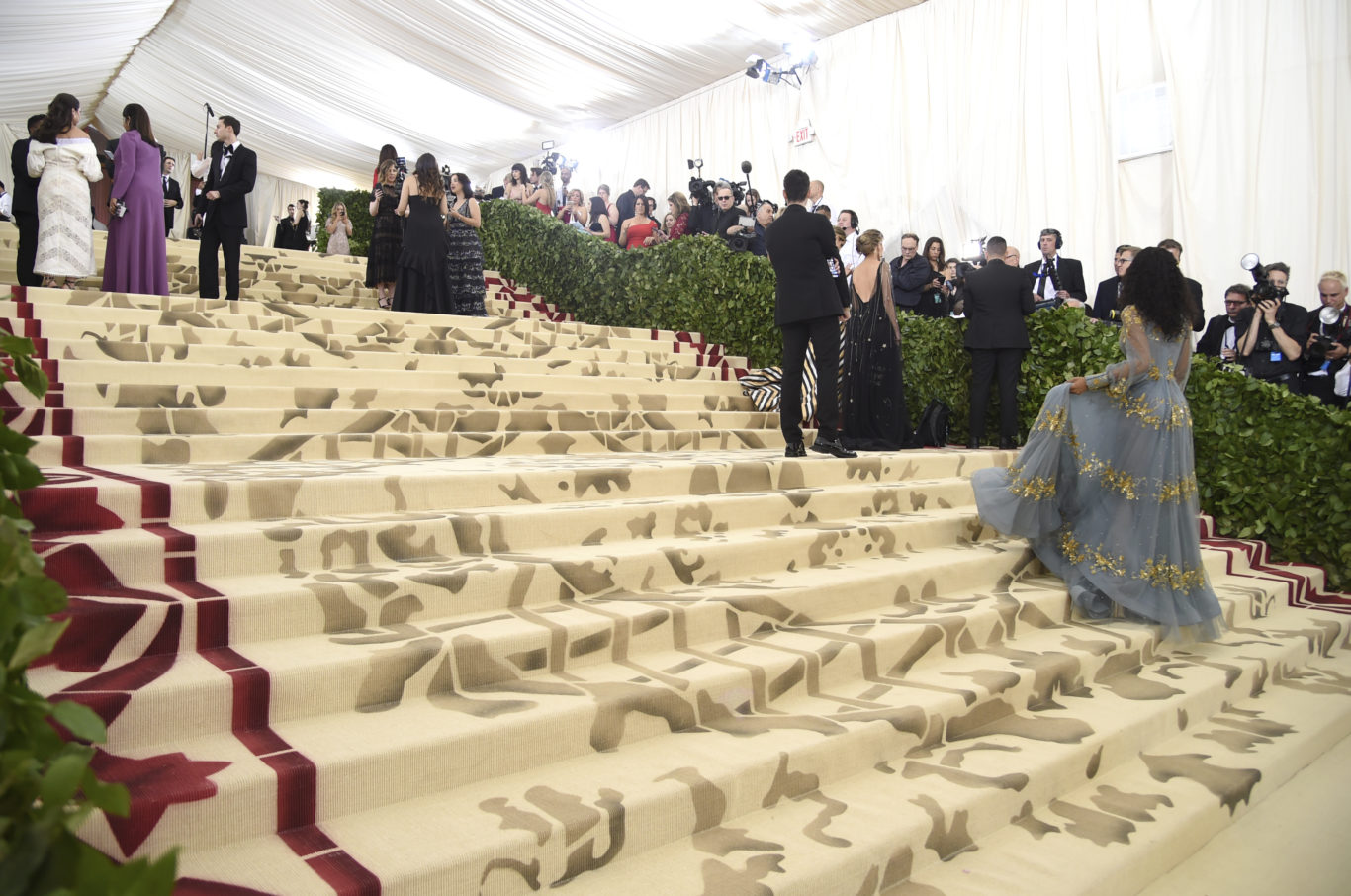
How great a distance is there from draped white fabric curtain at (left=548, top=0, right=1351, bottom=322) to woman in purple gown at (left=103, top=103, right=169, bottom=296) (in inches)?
295

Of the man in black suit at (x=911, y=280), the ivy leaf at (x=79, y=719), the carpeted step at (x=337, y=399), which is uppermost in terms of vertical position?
the man in black suit at (x=911, y=280)

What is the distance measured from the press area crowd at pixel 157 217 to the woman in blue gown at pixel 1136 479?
4.99m

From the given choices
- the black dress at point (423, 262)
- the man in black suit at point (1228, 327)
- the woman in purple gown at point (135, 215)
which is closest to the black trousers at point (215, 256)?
the woman in purple gown at point (135, 215)

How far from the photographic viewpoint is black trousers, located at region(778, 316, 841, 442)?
525cm

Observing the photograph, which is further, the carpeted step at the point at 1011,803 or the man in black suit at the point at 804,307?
the man in black suit at the point at 804,307

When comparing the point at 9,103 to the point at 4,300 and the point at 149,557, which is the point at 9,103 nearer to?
the point at 4,300

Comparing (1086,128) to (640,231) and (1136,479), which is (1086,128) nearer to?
(640,231)

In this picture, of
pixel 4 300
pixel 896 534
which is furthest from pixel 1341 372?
pixel 4 300

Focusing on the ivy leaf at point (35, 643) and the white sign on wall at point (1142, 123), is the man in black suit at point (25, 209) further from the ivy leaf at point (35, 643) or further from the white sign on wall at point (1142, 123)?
the white sign on wall at point (1142, 123)

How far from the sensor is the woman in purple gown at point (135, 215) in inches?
240

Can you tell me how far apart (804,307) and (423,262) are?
3425mm

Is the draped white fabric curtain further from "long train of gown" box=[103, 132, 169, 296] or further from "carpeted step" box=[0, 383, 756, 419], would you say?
"long train of gown" box=[103, 132, 169, 296]

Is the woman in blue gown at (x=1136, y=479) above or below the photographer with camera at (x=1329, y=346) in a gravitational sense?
below

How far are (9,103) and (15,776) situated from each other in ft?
55.9
